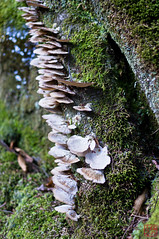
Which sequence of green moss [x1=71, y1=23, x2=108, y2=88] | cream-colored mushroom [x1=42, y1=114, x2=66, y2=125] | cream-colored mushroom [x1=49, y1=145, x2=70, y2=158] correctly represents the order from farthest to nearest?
cream-colored mushroom [x1=42, y1=114, x2=66, y2=125]
green moss [x1=71, y1=23, x2=108, y2=88]
cream-colored mushroom [x1=49, y1=145, x2=70, y2=158]

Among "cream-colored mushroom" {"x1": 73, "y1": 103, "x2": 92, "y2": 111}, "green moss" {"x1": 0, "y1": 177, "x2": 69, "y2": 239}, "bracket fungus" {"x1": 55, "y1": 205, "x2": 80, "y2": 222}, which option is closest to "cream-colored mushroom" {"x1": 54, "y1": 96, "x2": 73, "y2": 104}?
"cream-colored mushroom" {"x1": 73, "y1": 103, "x2": 92, "y2": 111}

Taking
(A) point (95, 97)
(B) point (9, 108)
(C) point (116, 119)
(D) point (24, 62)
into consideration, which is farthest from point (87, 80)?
(B) point (9, 108)

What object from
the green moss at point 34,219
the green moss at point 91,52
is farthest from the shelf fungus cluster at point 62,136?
the green moss at point 34,219

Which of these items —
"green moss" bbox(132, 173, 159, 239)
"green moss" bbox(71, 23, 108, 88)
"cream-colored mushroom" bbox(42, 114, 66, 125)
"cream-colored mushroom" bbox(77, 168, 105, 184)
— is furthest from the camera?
"cream-colored mushroom" bbox(42, 114, 66, 125)

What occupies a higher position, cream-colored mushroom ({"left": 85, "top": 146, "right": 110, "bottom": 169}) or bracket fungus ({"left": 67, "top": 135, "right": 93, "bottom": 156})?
bracket fungus ({"left": 67, "top": 135, "right": 93, "bottom": 156})

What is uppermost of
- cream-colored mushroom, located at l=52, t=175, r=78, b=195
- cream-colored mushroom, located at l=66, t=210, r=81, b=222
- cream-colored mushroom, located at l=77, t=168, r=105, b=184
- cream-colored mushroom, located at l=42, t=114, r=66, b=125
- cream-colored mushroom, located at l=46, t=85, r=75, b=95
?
cream-colored mushroom, located at l=46, t=85, r=75, b=95

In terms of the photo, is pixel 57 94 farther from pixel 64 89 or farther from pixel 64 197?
pixel 64 197

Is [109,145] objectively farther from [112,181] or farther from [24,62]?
[24,62]

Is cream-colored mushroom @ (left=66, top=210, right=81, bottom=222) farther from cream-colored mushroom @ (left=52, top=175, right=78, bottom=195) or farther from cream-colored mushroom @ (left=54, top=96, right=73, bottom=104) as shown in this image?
cream-colored mushroom @ (left=54, top=96, right=73, bottom=104)

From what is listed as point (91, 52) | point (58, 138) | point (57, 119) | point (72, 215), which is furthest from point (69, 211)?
point (91, 52)
